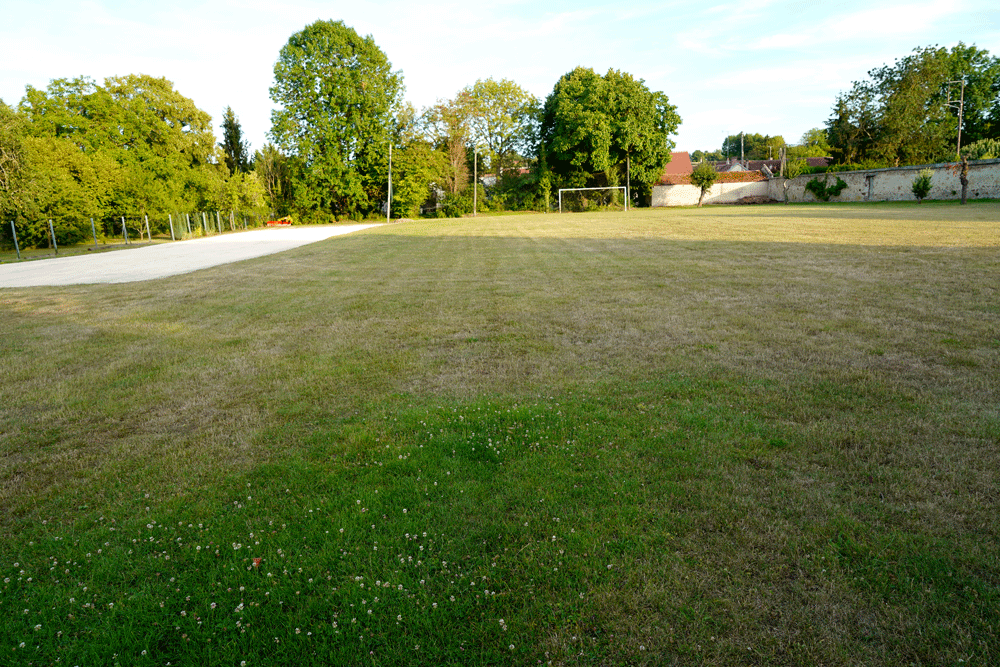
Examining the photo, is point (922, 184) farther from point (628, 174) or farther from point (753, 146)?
point (753, 146)

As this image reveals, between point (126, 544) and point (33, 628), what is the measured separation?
0.58m

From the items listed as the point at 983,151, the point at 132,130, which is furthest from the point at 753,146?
the point at 132,130

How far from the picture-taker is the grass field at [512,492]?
227 centimetres

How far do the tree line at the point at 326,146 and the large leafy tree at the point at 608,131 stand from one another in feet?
0.42

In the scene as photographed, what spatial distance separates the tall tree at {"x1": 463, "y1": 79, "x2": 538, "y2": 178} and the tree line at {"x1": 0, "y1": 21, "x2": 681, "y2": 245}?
0.42 ft

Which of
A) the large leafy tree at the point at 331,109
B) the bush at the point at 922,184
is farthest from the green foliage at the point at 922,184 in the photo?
the large leafy tree at the point at 331,109

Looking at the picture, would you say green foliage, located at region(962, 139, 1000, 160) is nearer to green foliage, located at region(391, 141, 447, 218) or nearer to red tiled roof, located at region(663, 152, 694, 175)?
red tiled roof, located at region(663, 152, 694, 175)

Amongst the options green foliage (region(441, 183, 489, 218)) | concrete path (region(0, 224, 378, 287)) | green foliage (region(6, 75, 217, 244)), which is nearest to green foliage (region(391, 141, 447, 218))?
green foliage (region(441, 183, 489, 218))

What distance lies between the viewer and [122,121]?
36.0 m

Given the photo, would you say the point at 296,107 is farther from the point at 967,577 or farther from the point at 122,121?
the point at 967,577

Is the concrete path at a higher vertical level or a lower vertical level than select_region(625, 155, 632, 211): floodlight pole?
lower

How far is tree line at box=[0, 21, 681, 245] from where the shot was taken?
94.7ft

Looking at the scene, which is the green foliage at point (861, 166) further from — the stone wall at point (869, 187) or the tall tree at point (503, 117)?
the tall tree at point (503, 117)

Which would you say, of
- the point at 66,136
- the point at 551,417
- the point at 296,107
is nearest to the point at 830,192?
the point at 296,107
